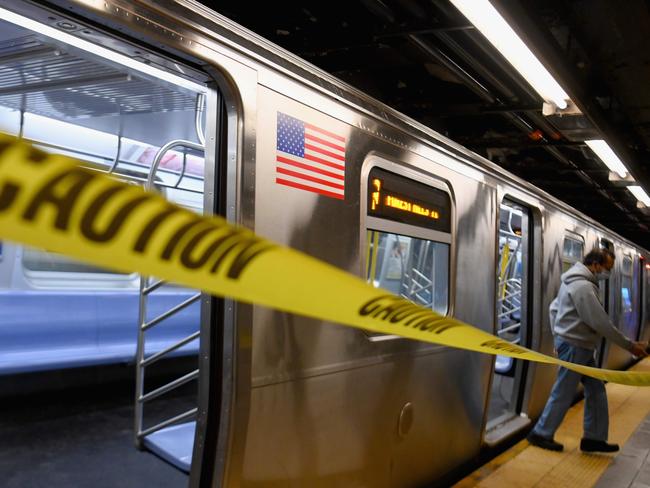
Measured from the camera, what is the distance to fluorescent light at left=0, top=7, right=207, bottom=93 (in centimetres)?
201

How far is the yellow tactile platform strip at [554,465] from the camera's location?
405 cm

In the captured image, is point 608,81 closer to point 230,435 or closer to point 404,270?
point 404,270

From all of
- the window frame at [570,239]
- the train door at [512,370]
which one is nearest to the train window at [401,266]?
the train door at [512,370]

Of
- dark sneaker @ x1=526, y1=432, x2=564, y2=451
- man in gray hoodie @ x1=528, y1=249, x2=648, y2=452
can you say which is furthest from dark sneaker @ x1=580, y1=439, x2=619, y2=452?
dark sneaker @ x1=526, y1=432, x2=564, y2=451

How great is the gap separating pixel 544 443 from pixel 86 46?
4.43m

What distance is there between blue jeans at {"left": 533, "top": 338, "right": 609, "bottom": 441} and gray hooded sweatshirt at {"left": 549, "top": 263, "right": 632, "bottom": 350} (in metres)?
0.11

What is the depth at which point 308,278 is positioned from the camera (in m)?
1.03

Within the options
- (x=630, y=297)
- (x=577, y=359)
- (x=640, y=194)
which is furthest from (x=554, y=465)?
(x=630, y=297)

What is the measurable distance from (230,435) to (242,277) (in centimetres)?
131

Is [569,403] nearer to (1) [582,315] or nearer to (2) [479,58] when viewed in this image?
(1) [582,315]

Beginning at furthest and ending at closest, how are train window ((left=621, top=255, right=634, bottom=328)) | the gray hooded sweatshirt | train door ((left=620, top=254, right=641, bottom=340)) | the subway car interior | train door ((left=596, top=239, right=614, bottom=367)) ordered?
train door ((left=620, top=254, right=641, bottom=340)) → train window ((left=621, top=255, right=634, bottom=328)) → train door ((left=596, top=239, right=614, bottom=367)) → the gray hooded sweatshirt → the subway car interior

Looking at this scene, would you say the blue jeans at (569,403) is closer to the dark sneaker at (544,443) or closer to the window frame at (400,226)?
the dark sneaker at (544,443)

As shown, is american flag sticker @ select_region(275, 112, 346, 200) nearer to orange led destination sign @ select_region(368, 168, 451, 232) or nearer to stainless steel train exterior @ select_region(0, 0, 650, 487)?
stainless steel train exterior @ select_region(0, 0, 650, 487)

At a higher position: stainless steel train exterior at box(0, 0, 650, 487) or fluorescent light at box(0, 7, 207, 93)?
fluorescent light at box(0, 7, 207, 93)
